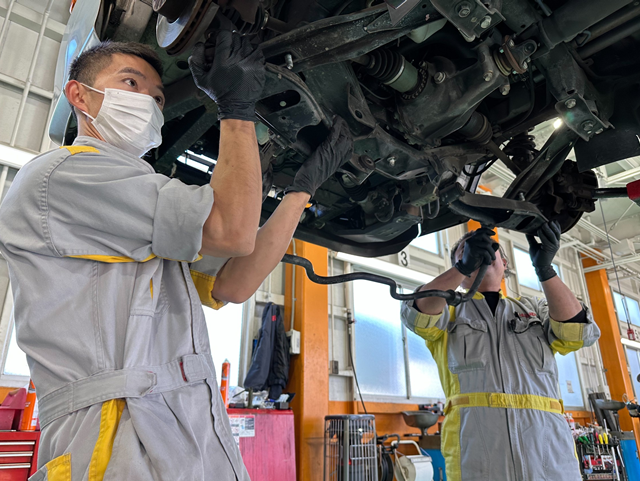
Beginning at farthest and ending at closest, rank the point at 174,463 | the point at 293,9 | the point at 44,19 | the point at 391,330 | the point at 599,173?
1. the point at 599,173
2. the point at 391,330
3. the point at 44,19
4. the point at 293,9
5. the point at 174,463

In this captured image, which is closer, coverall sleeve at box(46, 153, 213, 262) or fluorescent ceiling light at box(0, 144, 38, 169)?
coverall sleeve at box(46, 153, 213, 262)

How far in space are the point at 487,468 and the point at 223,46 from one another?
6.87 ft

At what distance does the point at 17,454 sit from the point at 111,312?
106 inches

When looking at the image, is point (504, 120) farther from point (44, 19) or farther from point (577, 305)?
point (44, 19)

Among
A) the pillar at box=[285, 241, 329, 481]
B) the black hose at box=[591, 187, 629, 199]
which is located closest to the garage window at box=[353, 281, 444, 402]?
the pillar at box=[285, 241, 329, 481]

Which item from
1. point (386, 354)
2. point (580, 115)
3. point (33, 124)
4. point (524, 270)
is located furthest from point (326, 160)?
point (524, 270)

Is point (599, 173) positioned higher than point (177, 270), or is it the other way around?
point (599, 173)

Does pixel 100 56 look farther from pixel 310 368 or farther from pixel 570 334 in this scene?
pixel 310 368

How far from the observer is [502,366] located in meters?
2.24

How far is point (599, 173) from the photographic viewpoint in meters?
7.68

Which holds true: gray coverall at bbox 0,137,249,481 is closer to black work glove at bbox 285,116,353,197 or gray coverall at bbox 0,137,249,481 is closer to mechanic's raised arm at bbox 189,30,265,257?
mechanic's raised arm at bbox 189,30,265,257

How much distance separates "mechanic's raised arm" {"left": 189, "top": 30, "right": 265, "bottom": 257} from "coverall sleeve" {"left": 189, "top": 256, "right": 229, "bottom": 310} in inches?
9.1

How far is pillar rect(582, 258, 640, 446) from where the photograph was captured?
10336 millimetres

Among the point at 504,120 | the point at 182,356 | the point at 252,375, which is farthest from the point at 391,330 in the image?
the point at 182,356
